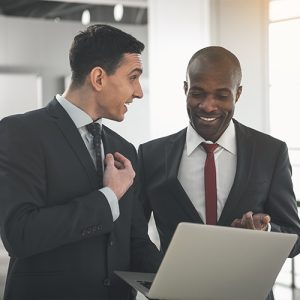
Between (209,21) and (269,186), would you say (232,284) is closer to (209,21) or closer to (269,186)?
(269,186)

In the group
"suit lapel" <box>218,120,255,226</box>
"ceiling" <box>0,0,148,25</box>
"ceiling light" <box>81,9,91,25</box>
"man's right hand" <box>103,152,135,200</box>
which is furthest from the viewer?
"ceiling" <box>0,0,148,25</box>

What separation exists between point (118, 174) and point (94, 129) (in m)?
0.19

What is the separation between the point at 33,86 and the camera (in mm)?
10930

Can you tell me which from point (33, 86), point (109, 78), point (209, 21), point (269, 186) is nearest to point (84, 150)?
point (109, 78)

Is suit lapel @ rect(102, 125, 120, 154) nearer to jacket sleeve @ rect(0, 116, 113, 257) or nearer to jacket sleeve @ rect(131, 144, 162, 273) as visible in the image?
jacket sleeve @ rect(131, 144, 162, 273)

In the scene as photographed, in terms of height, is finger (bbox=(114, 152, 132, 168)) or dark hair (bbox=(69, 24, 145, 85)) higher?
dark hair (bbox=(69, 24, 145, 85))

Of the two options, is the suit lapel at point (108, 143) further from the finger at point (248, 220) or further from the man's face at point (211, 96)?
the finger at point (248, 220)

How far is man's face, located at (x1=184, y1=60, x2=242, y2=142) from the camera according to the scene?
228 centimetres

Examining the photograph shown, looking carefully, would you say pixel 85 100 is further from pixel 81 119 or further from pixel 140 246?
pixel 140 246

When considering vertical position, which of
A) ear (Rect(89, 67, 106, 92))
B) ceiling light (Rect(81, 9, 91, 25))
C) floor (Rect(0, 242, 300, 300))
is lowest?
floor (Rect(0, 242, 300, 300))

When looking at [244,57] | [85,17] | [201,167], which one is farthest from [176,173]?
[85,17]

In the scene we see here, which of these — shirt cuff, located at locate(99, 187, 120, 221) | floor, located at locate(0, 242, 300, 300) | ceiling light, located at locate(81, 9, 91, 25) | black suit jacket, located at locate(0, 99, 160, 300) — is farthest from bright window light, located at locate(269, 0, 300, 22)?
ceiling light, located at locate(81, 9, 91, 25)

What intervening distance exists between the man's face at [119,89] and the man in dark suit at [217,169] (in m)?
0.29

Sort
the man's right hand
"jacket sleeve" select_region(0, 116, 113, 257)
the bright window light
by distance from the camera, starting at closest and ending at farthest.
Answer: "jacket sleeve" select_region(0, 116, 113, 257) < the man's right hand < the bright window light
